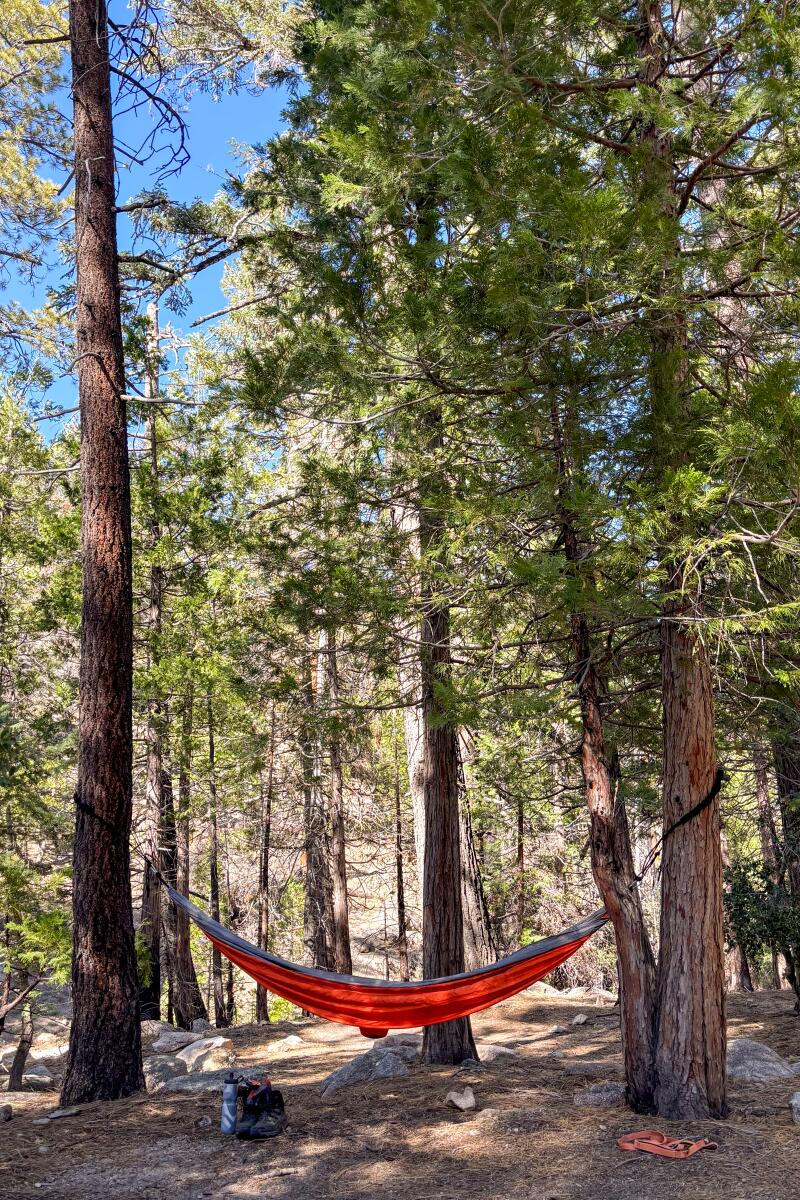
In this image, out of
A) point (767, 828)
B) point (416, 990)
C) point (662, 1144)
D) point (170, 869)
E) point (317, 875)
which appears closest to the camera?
point (662, 1144)

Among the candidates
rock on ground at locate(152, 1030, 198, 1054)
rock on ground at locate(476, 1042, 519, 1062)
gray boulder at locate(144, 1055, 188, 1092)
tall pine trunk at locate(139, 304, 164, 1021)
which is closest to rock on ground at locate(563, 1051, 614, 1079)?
rock on ground at locate(476, 1042, 519, 1062)

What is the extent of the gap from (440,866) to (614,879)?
1.25 metres

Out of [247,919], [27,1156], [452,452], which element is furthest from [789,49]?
[247,919]

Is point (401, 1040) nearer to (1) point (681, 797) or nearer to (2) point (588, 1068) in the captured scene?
(2) point (588, 1068)

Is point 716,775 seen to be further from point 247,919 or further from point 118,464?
point 247,919

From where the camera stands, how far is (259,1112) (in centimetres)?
355

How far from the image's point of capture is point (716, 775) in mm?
3514

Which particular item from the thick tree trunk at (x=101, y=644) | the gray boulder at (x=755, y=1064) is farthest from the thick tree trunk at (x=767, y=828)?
the thick tree trunk at (x=101, y=644)

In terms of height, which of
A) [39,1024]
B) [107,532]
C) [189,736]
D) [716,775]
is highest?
[107,532]

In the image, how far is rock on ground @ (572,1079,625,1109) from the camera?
370cm

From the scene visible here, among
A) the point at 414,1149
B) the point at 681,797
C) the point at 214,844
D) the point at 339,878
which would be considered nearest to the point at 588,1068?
the point at 414,1149

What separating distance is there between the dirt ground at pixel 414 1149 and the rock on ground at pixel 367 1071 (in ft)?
0.29

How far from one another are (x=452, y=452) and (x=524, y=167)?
1.65 meters

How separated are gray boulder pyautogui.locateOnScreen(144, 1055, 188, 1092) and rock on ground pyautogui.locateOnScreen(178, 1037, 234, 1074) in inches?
2.3
